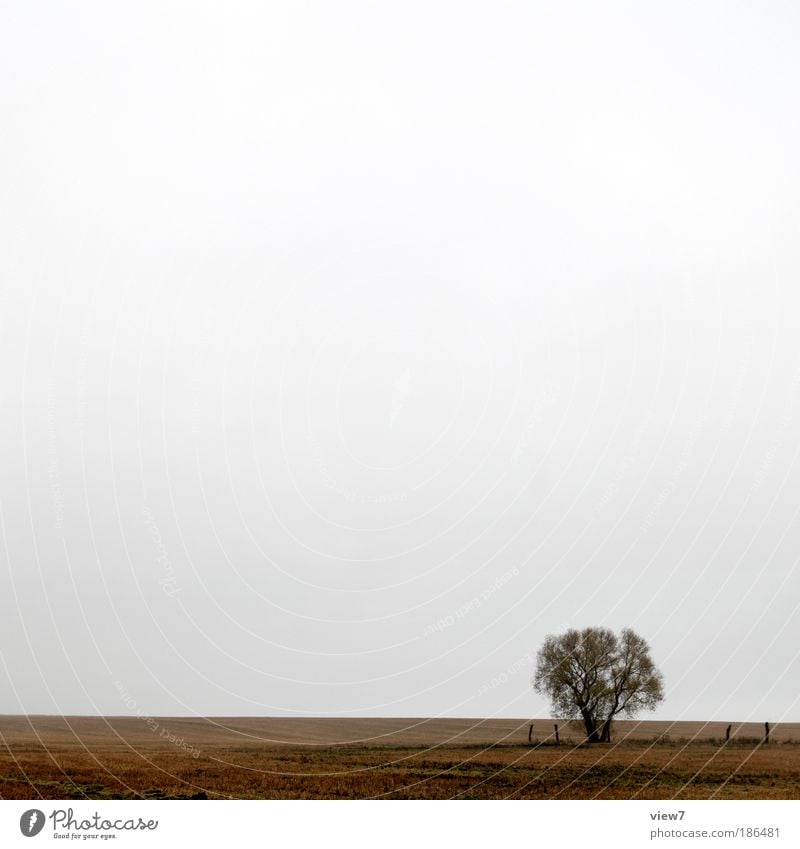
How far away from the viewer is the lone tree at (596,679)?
32.7 meters
